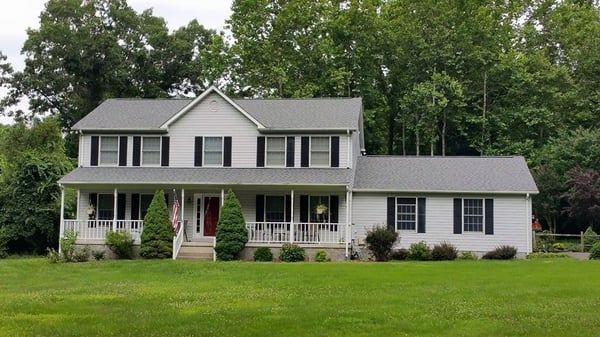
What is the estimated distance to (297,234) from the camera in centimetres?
2612

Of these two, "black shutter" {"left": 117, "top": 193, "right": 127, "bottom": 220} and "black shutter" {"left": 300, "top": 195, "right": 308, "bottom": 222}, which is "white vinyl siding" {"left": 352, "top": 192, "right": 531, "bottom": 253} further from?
"black shutter" {"left": 117, "top": 193, "right": 127, "bottom": 220}

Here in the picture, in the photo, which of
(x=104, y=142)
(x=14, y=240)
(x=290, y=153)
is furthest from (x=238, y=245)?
(x=14, y=240)

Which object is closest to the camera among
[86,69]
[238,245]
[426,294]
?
[426,294]

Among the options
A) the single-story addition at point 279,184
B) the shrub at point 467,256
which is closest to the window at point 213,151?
the single-story addition at point 279,184

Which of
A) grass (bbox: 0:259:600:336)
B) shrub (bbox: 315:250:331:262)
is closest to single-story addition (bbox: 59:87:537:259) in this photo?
shrub (bbox: 315:250:331:262)

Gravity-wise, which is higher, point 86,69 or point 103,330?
point 86,69

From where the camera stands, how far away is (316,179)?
84.8ft

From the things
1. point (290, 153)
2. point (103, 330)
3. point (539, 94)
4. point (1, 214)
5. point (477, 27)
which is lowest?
point (103, 330)

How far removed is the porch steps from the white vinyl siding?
5.92m

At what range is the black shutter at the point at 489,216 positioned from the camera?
2658cm

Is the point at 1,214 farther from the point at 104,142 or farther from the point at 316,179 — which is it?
the point at 316,179

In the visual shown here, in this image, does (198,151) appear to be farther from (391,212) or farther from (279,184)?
(391,212)

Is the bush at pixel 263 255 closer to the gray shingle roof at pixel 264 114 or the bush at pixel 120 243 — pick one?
the bush at pixel 120 243

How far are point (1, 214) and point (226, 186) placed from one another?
10.8 metres
